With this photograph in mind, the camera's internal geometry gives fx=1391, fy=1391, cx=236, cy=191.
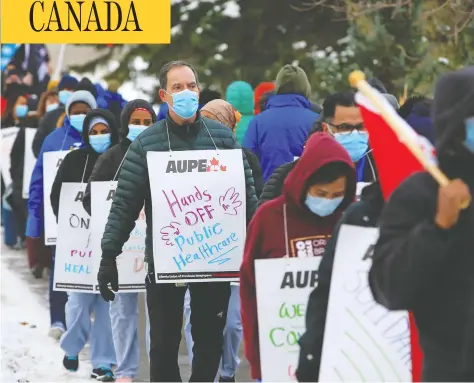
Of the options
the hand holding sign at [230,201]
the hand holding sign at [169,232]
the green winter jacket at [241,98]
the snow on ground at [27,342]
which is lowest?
the snow on ground at [27,342]

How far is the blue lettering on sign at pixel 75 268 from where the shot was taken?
9844 mm

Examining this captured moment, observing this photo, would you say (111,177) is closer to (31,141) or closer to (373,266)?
(373,266)

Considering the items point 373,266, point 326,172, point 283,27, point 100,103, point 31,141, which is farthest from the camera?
point 283,27

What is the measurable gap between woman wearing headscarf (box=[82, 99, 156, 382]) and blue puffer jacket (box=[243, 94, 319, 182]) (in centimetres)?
109

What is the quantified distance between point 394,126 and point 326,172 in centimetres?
150

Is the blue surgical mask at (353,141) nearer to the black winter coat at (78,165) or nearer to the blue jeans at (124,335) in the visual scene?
the blue jeans at (124,335)

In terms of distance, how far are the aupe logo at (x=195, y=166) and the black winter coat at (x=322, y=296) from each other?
255 centimetres

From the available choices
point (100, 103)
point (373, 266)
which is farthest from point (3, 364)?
point (373, 266)

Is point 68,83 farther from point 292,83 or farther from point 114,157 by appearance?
point 114,157

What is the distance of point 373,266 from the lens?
165 inches

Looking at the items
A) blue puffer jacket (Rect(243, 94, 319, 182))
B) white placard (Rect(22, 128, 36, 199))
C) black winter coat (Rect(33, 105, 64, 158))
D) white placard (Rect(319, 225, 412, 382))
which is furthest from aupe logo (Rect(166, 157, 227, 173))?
white placard (Rect(22, 128, 36, 199))

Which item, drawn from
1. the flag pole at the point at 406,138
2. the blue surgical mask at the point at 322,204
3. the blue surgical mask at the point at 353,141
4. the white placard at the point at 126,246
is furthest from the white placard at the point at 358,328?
the white placard at the point at 126,246

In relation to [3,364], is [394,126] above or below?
above

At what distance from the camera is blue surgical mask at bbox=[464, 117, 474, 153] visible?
12.7 ft
